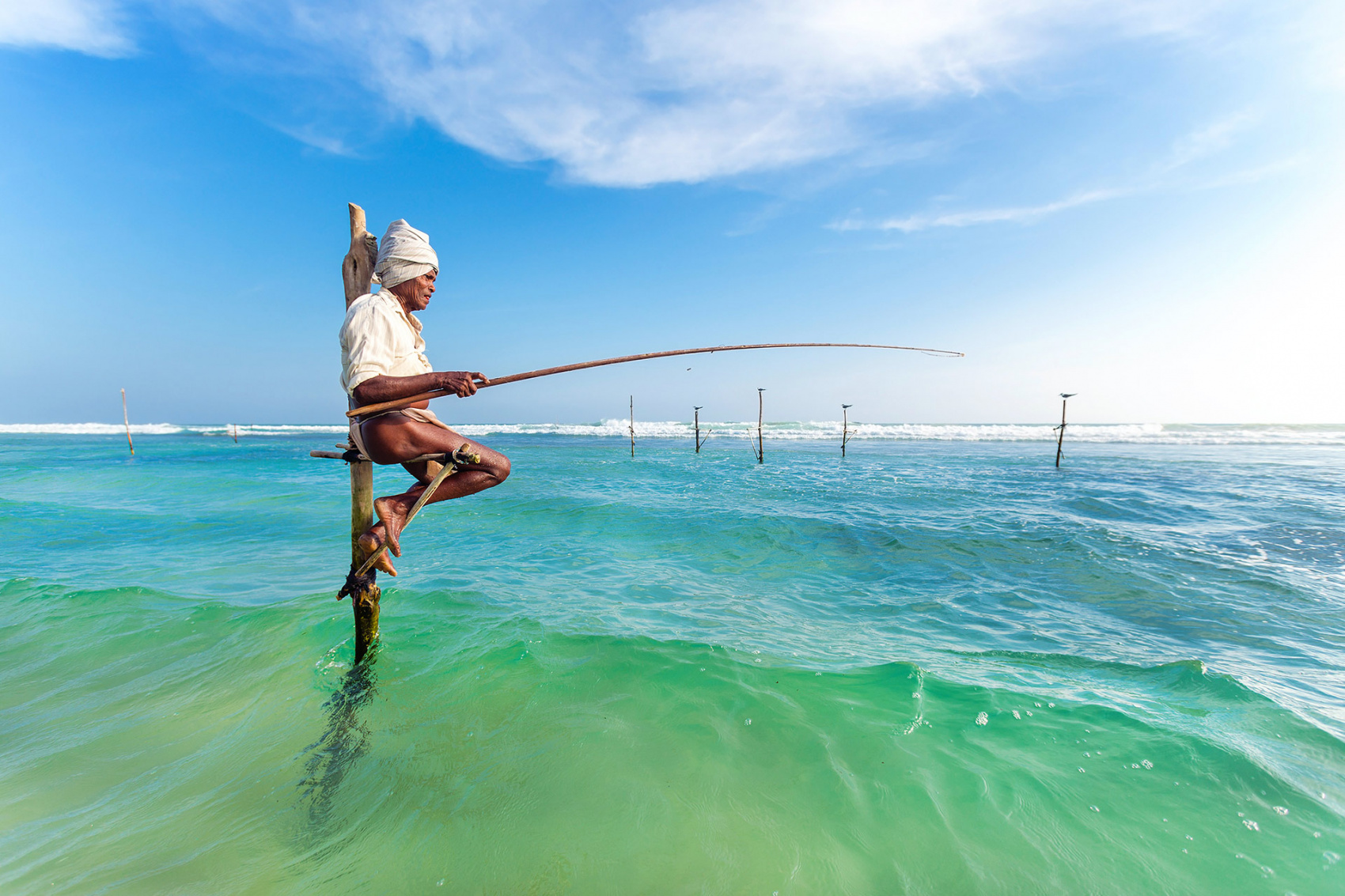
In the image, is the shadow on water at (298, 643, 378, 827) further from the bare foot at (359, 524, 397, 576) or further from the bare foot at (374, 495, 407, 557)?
the bare foot at (374, 495, 407, 557)

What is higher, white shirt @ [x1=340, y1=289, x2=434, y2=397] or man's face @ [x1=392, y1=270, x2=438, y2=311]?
man's face @ [x1=392, y1=270, x2=438, y2=311]

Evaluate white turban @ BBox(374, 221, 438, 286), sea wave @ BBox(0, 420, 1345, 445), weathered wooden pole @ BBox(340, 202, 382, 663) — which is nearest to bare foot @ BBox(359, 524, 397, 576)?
weathered wooden pole @ BBox(340, 202, 382, 663)

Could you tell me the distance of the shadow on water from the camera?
2.77 m

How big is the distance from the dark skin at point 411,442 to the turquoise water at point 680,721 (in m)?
1.37

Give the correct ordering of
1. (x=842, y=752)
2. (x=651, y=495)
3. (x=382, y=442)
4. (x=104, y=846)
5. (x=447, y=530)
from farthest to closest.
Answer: (x=651, y=495)
(x=447, y=530)
(x=842, y=752)
(x=382, y=442)
(x=104, y=846)

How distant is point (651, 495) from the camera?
16.0 metres

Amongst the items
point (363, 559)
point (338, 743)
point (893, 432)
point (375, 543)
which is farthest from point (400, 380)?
point (893, 432)

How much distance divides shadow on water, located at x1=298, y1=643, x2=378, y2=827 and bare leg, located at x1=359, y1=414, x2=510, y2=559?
46.0 inches

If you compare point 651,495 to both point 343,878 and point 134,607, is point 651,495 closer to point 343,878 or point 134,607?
point 134,607

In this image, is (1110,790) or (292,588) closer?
(1110,790)

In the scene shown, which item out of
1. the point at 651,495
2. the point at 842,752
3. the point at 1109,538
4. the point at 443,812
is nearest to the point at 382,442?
the point at 443,812

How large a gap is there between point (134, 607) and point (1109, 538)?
14.3 m

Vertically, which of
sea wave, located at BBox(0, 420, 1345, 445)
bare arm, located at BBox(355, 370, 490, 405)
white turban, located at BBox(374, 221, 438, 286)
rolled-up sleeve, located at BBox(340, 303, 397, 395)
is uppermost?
white turban, located at BBox(374, 221, 438, 286)

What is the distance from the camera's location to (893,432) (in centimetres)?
5753
